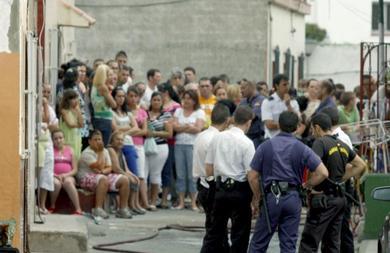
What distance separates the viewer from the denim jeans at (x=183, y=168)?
2222cm

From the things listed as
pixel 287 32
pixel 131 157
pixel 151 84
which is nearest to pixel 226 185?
pixel 131 157

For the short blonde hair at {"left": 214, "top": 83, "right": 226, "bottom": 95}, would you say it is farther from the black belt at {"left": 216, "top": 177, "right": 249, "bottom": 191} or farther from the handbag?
the black belt at {"left": 216, "top": 177, "right": 249, "bottom": 191}

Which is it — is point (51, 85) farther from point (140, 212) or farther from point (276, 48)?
point (276, 48)

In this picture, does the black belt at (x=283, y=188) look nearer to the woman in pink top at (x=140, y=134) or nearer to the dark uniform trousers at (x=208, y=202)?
the dark uniform trousers at (x=208, y=202)

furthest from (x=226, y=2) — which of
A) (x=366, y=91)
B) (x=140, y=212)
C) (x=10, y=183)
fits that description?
(x=10, y=183)

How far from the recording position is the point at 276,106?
21.8 m

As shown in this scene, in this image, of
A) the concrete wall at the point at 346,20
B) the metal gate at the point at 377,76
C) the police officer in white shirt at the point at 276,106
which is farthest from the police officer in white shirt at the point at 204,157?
the concrete wall at the point at 346,20

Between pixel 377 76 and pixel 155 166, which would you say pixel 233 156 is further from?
pixel 155 166

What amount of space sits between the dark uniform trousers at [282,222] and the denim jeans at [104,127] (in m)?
6.67

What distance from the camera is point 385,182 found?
16453 mm

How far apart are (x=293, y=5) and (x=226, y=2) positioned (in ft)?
18.1

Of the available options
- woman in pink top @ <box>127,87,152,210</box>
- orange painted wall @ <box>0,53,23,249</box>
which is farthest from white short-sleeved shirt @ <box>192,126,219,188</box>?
woman in pink top @ <box>127,87,152,210</box>

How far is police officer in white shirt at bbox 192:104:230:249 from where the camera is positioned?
51.3 ft

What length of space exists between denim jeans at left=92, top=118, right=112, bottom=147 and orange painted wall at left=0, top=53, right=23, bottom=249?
7.57 meters
